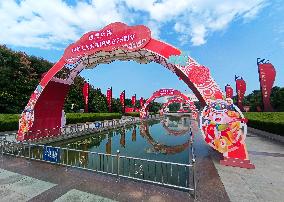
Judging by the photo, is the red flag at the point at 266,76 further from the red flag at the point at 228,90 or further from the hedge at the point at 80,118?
the hedge at the point at 80,118

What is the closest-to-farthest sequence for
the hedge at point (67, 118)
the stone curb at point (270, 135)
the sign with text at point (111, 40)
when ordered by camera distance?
the sign with text at point (111, 40) < the stone curb at point (270, 135) < the hedge at point (67, 118)

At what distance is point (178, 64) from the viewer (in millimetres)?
10070

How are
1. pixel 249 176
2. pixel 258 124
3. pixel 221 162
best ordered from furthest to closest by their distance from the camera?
1. pixel 258 124
2. pixel 221 162
3. pixel 249 176

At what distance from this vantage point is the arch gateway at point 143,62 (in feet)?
29.9

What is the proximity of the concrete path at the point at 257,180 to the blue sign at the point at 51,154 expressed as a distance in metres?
6.52

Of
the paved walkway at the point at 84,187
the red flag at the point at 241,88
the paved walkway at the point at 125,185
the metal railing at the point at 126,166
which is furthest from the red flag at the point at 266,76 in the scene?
the paved walkway at the point at 84,187

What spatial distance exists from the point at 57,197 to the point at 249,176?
20.5ft

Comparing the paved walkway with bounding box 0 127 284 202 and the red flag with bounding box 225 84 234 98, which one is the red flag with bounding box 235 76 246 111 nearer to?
the red flag with bounding box 225 84 234 98

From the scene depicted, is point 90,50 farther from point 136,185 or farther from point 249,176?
point 249,176

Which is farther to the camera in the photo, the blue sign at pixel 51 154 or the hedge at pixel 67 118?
the hedge at pixel 67 118

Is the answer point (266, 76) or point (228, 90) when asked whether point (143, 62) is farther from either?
point (228, 90)

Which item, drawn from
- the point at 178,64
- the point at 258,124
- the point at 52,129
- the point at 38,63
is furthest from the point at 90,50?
the point at 38,63

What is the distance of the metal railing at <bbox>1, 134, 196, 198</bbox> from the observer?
7.46 m

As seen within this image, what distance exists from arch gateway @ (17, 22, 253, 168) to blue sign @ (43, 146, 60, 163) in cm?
545
